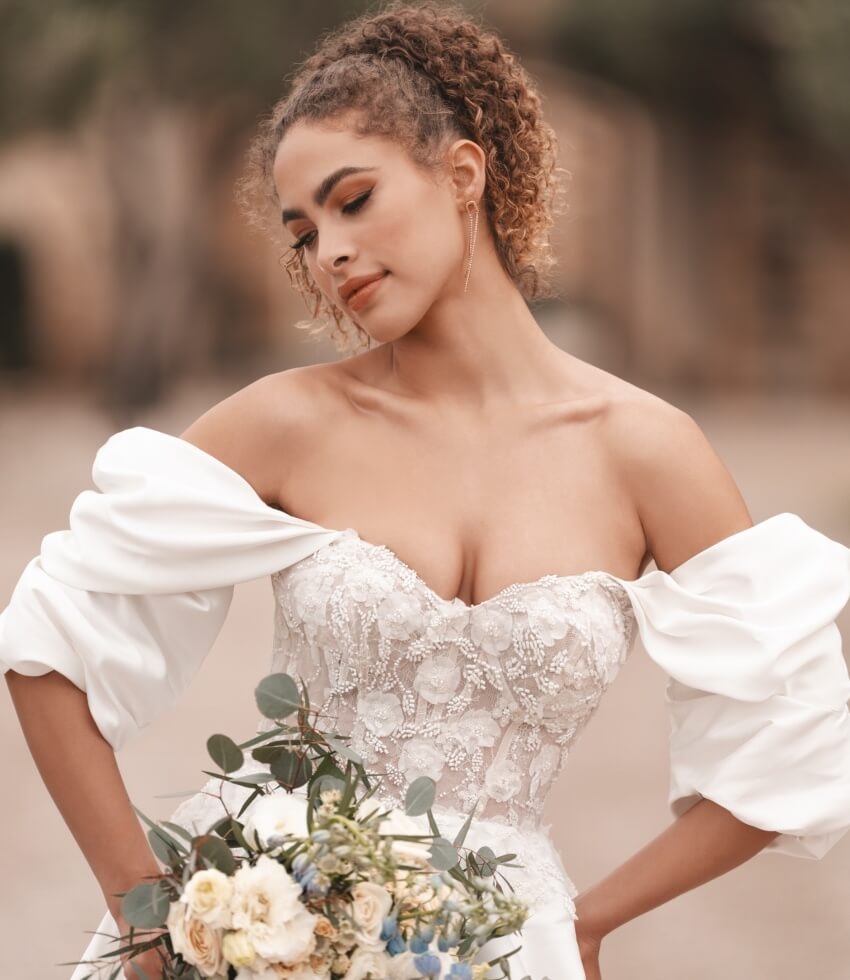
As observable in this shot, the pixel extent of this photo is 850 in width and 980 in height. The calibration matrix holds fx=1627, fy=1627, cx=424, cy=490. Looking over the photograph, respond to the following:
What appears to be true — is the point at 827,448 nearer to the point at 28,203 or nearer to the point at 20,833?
the point at 20,833

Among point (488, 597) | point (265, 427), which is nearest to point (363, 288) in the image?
point (265, 427)

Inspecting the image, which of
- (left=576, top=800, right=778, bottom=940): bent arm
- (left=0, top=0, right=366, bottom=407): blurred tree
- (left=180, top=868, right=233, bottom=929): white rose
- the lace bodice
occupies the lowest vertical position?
(left=180, top=868, right=233, bottom=929): white rose

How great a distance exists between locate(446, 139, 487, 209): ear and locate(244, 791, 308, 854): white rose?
3.28 ft

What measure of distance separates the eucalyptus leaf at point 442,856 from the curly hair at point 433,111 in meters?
1.02

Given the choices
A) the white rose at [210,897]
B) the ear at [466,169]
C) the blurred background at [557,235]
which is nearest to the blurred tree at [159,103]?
the blurred background at [557,235]

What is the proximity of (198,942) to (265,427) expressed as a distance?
0.85 meters

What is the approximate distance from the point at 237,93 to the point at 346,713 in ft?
57.5

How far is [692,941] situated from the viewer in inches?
230

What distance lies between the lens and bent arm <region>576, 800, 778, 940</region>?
2303mm

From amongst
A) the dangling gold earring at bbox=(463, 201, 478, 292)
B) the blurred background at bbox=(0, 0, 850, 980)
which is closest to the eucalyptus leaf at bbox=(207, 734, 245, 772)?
the dangling gold earring at bbox=(463, 201, 478, 292)

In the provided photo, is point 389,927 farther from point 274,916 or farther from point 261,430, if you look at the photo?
point 261,430

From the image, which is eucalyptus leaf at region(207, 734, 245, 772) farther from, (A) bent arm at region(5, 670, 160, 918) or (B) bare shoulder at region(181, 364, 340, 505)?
(B) bare shoulder at region(181, 364, 340, 505)

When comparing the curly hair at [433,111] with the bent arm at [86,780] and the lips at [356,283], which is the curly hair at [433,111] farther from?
the bent arm at [86,780]

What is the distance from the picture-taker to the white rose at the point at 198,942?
1.69m
